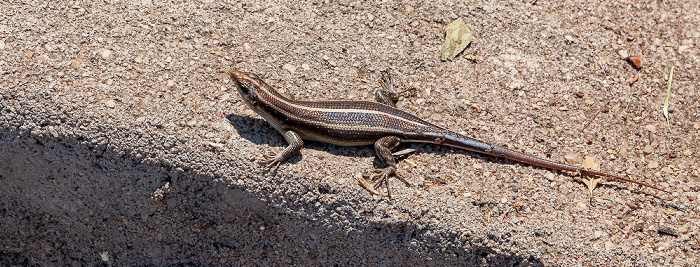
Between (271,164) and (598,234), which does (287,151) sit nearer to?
(271,164)

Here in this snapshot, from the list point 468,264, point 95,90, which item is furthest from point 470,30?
point 95,90

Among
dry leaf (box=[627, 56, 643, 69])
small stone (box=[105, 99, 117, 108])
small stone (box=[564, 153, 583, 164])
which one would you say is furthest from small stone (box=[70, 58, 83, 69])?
dry leaf (box=[627, 56, 643, 69])

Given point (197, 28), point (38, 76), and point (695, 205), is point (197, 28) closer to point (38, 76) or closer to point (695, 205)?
point (38, 76)

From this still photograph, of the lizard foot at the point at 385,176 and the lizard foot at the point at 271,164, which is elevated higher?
the lizard foot at the point at 271,164

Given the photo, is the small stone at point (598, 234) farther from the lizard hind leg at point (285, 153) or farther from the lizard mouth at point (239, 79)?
the lizard mouth at point (239, 79)

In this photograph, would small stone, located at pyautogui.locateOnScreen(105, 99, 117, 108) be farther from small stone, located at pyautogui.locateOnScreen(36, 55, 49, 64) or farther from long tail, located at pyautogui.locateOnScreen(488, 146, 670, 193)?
long tail, located at pyautogui.locateOnScreen(488, 146, 670, 193)

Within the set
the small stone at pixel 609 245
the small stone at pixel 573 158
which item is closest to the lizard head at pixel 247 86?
the small stone at pixel 573 158

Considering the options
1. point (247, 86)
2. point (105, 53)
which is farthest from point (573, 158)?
point (105, 53)
